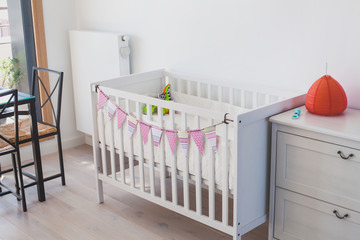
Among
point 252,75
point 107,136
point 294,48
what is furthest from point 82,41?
point 294,48

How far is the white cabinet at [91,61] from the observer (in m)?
3.35

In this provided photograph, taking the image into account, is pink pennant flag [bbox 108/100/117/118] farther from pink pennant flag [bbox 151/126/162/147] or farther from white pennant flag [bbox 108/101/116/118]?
pink pennant flag [bbox 151/126/162/147]

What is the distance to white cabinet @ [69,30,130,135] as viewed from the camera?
335 centimetres

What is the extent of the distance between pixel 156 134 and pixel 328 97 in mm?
832

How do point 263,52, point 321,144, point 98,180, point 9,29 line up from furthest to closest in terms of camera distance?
point 9,29 → point 98,180 → point 263,52 → point 321,144

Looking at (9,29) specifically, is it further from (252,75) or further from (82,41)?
(252,75)

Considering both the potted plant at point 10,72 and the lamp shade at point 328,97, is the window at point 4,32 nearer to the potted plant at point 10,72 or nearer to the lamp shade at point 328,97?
the potted plant at point 10,72

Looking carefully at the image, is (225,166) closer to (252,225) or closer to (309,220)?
(252,225)

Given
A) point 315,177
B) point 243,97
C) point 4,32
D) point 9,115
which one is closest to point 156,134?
point 243,97

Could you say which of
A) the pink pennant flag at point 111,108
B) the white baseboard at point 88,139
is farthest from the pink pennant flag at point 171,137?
the white baseboard at point 88,139

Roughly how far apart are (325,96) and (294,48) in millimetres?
444

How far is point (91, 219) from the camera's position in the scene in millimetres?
2734

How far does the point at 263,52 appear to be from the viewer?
2.63 m

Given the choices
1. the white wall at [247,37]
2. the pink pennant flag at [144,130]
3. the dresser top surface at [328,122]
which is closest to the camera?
the dresser top surface at [328,122]
